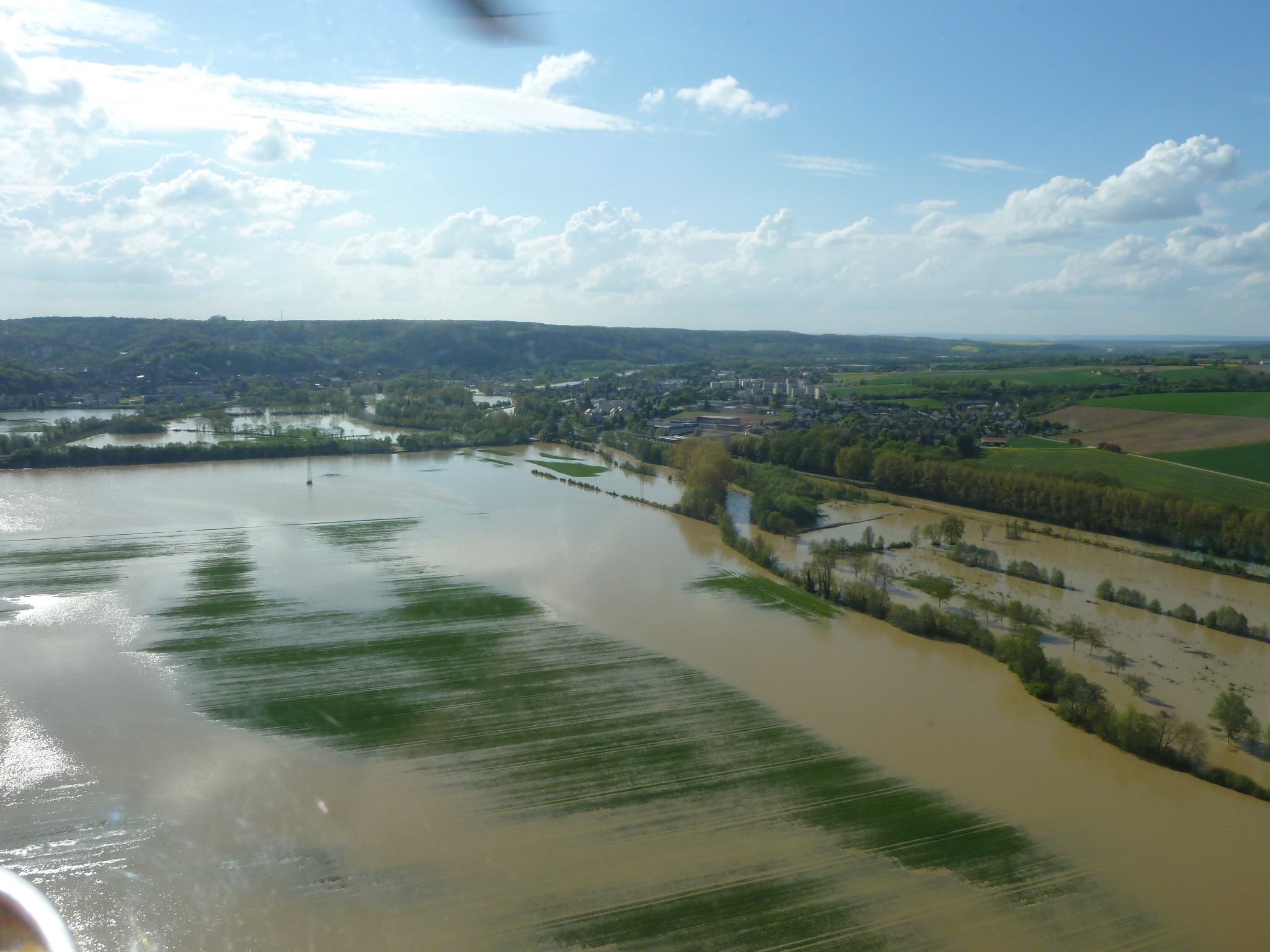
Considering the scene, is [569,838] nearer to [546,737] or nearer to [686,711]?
[546,737]

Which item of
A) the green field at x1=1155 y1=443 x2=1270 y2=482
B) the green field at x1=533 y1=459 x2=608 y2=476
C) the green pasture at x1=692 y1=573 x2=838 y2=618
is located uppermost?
the green field at x1=1155 y1=443 x2=1270 y2=482

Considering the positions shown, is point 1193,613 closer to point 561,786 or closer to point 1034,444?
point 561,786

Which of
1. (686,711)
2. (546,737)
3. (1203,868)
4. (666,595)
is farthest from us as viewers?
(666,595)

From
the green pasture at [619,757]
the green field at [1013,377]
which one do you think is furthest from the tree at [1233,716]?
the green field at [1013,377]

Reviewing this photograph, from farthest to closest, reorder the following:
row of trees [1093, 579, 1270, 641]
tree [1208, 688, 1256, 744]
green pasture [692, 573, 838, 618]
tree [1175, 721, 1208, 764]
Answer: green pasture [692, 573, 838, 618], row of trees [1093, 579, 1270, 641], tree [1208, 688, 1256, 744], tree [1175, 721, 1208, 764]

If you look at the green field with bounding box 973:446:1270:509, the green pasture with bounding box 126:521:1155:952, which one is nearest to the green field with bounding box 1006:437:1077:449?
the green field with bounding box 973:446:1270:509

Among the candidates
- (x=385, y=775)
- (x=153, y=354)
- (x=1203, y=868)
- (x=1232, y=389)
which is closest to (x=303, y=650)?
(x=385, y=775)

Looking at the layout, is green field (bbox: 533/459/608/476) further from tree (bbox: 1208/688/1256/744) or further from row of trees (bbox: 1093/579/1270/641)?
tree (bbox: 1208/688/1256/744)

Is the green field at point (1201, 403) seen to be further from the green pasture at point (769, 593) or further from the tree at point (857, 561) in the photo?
the green pasture at point (769, 593)
